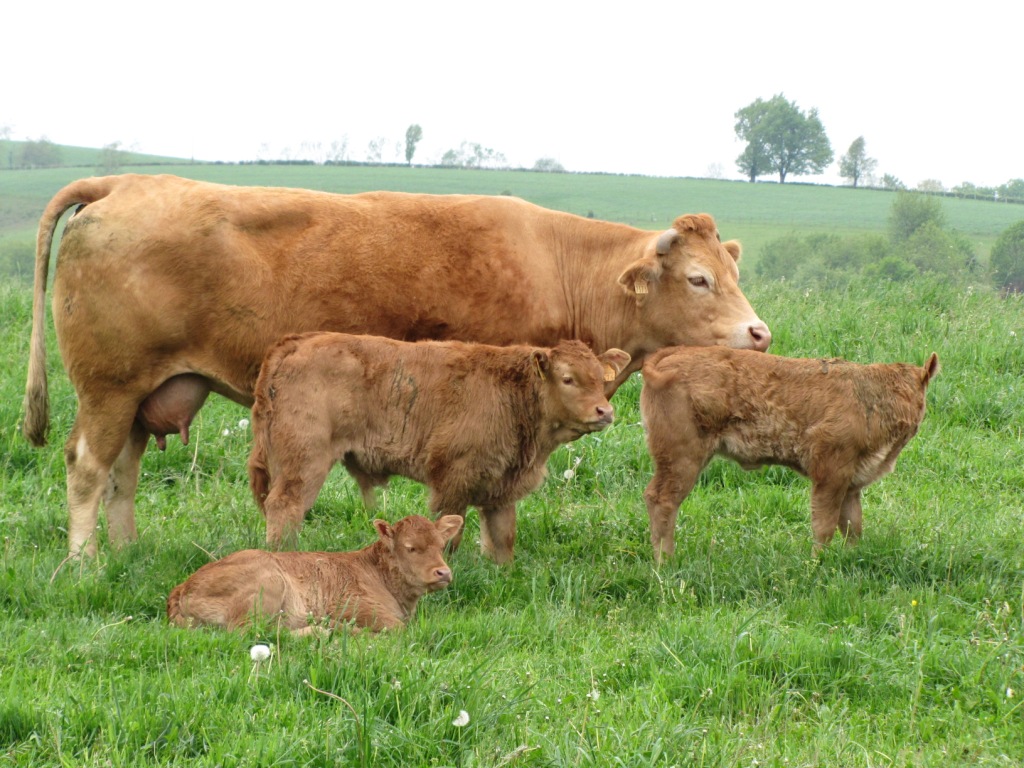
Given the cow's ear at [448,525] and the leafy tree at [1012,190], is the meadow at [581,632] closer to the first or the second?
the cow's ear at [448,525]

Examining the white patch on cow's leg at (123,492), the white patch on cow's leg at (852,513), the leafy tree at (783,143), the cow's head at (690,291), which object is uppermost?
the leafy tree at (783,143)

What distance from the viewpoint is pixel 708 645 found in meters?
5.10

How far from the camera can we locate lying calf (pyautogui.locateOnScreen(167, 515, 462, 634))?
17.4ft

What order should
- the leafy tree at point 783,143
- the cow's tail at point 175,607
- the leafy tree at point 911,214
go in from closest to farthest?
the cow's tail at point 175,607 → the leafy tree at point 911,214 → the leafy tree at point 783,143

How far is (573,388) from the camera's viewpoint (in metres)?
6.49

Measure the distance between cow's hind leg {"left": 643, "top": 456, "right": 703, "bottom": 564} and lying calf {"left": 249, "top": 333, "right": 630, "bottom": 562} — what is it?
544 millimetres

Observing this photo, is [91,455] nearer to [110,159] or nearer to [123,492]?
[123,492]

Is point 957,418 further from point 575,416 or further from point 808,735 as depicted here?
point 808,735

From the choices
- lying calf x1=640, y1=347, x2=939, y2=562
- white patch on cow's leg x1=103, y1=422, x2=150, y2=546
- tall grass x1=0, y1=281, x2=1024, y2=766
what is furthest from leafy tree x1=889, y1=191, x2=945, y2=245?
white patch on cow's leg x1=103, y1=422, x2=150, y2=546

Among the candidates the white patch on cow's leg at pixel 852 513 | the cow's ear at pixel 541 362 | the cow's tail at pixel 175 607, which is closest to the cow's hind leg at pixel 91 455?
the cow's tail at pixel 175 607

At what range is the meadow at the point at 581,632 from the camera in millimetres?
4188

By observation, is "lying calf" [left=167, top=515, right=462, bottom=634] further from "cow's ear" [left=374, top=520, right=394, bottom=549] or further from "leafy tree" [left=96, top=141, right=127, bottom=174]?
"leafy tree" [left=96, top=141, right=127, bottom=174]

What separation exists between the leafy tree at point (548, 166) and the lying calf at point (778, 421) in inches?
2101

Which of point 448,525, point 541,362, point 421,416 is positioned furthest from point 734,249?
point 448,525
